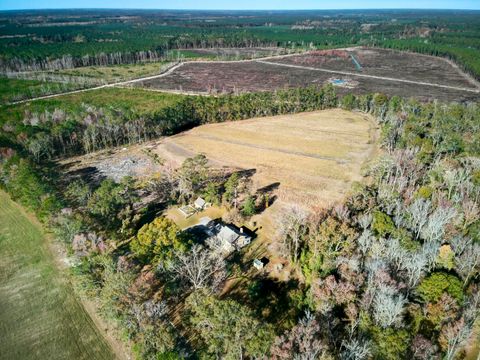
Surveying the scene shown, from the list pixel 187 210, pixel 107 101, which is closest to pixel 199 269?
pixel 187 210

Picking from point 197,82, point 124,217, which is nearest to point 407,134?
point 124,217

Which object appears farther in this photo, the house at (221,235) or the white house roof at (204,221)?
the white house roof at (204,221)

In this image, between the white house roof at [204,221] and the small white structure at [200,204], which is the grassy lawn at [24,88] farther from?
the white house roof at [204,221]

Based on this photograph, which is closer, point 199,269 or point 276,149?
point 199,269

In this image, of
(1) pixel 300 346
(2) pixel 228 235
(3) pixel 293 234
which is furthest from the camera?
(2) pixel 228 235

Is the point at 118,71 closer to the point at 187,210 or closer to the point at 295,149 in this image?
the point at 295,149

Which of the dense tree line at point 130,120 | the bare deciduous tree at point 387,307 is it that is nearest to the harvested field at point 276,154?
the dense tree line at point 130,120
